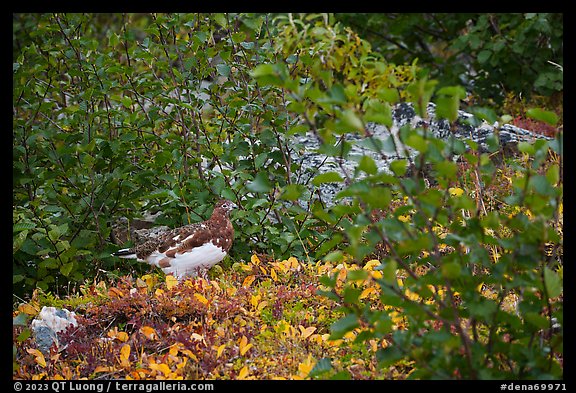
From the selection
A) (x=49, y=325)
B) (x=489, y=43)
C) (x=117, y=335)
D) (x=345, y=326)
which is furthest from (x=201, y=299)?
(x=489, y=43)

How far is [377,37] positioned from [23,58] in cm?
583

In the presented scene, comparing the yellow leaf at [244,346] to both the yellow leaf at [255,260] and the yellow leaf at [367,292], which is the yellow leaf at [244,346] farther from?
the yellow leaf at [255,260]

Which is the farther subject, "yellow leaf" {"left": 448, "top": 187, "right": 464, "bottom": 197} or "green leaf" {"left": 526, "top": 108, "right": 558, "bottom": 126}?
"yellow leaf" {"left": 448, "top": 187, "right": 464, "bottom": 197}

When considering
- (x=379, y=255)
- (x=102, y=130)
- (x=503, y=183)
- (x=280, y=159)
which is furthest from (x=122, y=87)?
(x=503, y=183)

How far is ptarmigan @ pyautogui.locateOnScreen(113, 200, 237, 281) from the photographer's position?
15.1ft

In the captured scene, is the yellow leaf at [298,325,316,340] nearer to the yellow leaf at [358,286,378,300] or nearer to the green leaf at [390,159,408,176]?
the yellow leaf at [358,286,378,300]

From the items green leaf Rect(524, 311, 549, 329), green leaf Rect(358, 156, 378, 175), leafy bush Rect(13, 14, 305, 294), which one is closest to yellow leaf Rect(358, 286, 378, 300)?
leafy bush Rect(13, 14, 305, 294)

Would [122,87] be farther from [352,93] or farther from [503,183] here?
[503,183]

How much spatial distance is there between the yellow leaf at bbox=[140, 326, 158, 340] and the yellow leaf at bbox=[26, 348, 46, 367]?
1.70ft

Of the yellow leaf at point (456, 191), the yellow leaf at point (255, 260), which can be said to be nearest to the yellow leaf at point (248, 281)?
the yellow leaf at point (255, 260)

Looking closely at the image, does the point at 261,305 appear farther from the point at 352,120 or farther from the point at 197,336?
the point at 352,120

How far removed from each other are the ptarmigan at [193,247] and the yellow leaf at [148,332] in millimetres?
834

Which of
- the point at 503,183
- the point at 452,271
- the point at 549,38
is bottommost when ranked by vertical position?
the point at 452,271
